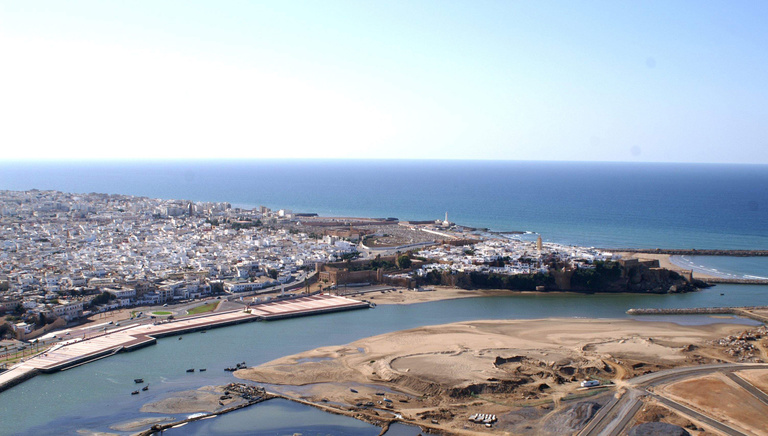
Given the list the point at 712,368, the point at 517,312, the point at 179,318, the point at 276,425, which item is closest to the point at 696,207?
the point at 517,312

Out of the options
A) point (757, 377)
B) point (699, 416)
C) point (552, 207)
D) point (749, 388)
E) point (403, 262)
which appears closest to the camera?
point (699, 416)

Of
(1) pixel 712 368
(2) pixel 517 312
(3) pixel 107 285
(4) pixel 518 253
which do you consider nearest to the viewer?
(1) pixel 712 368

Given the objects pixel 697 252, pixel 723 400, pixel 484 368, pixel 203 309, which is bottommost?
pixel 203 309

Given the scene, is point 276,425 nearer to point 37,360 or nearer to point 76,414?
point 76,414

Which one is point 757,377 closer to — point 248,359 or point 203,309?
point 248,359

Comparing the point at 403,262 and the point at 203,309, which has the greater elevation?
the point at 403,262

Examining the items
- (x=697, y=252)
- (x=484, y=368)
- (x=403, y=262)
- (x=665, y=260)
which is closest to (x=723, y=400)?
(x=484, y=368)
